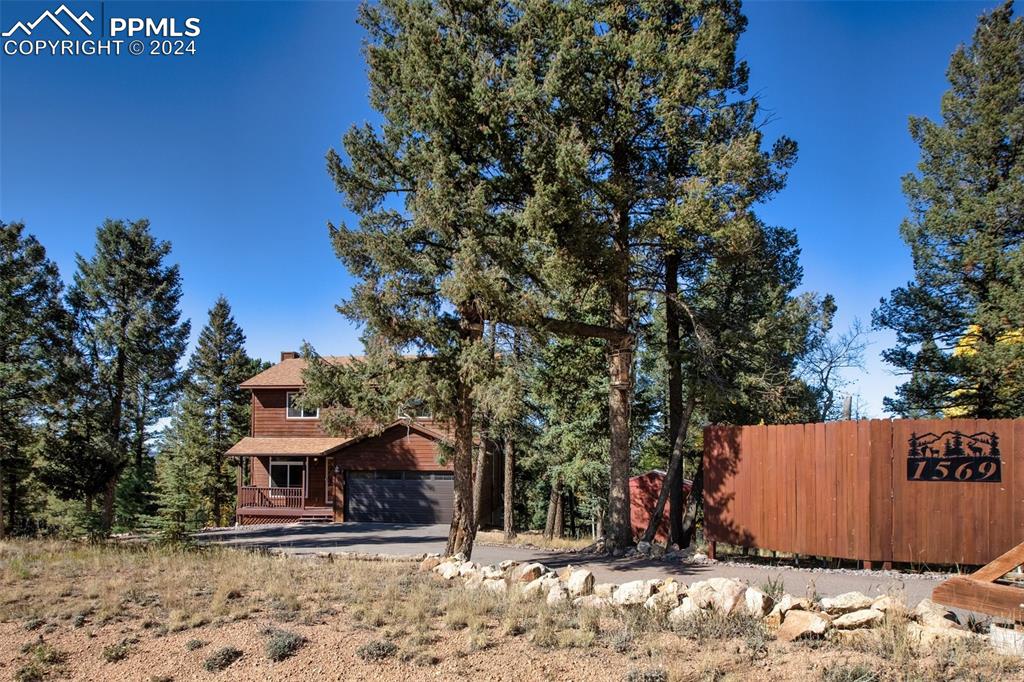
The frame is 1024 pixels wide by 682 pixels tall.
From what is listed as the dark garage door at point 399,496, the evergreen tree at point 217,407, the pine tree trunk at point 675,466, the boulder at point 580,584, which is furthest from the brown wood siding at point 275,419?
the boulder at point 580,584

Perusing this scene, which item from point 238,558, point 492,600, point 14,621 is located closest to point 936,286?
point 492,600

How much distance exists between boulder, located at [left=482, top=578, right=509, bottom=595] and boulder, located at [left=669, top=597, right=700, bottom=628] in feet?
7.57

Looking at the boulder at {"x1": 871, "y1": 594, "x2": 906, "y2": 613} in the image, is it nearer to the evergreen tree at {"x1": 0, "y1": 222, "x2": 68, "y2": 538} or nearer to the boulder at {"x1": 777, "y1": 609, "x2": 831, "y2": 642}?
the boulder at {"x1": 777, "y1": 609, "x2": 831, "y2": 642}

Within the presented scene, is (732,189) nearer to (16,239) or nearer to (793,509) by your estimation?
(793,509)

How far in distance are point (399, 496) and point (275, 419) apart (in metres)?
6.36

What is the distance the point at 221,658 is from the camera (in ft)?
20.9

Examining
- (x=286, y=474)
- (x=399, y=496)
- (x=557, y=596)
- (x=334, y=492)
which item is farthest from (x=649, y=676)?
(x=286, y=474)

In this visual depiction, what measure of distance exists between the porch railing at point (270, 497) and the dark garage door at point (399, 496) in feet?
7.31

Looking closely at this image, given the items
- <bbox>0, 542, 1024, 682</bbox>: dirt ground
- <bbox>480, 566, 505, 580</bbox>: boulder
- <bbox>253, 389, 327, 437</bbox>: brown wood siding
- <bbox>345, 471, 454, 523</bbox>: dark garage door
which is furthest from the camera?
<bbox>253, 389, 327, 437</bbox>: brown wood siding

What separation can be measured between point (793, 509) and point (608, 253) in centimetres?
507

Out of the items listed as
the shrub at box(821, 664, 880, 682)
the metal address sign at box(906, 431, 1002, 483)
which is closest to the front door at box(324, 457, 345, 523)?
the metal address sign at box(906, 431, 1002, 483)

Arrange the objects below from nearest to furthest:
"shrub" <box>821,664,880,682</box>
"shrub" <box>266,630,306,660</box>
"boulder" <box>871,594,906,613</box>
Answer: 1. "shrub" <box>821,664,880,682</box>
2. "boulder" <box>871,594,906,613</box>
3. "shrub" <box>266,630,306,660</box>

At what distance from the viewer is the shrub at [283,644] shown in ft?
21.0

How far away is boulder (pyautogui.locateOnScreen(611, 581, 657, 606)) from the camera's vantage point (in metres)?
7.44
